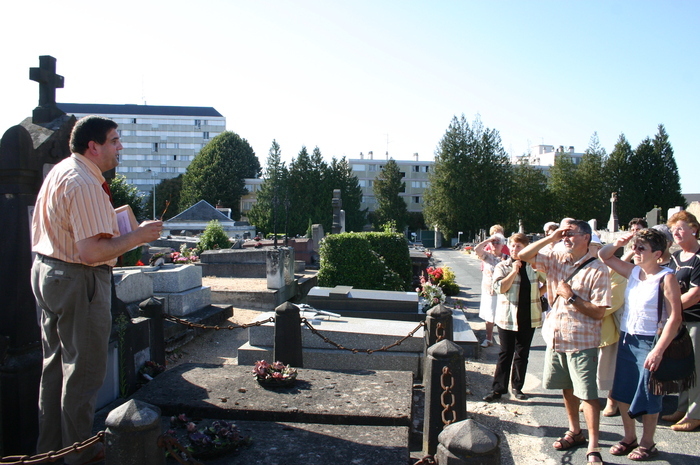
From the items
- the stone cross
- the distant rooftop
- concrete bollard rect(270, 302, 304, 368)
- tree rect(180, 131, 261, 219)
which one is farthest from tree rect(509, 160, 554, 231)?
the distant rooftop

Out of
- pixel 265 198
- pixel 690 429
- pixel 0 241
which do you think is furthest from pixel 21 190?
pixel 265 198

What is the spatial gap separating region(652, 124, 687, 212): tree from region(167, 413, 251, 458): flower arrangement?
48.6 m

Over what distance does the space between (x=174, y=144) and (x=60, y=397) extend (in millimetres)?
91864

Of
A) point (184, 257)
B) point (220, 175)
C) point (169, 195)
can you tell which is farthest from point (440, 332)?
point (169, 195)

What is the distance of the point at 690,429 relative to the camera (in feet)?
15.6

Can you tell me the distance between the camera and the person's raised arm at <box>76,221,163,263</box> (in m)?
2.87

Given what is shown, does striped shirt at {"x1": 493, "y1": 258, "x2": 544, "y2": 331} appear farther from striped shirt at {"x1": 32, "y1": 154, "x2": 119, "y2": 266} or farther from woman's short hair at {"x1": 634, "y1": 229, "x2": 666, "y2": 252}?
striped shirt at {"x1": 32, "y1": 154, "x2": 119, "y2": 266}

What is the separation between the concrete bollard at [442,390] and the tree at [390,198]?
203 ft

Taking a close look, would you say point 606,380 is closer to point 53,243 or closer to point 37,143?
point 53,243

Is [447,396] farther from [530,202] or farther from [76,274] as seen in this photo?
[530,202]

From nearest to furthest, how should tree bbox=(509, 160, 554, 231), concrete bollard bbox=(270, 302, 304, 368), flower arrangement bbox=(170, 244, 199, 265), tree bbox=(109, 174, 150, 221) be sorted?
concrete bollard bbox=(270, 302, 304, 368) < flower arrangement bbox=(170, 244, 199, 265) < tree bbox=(109, 174, 150, 221) < tree bbox=(509, 160, 554, 231)

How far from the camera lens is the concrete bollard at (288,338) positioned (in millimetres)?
5484

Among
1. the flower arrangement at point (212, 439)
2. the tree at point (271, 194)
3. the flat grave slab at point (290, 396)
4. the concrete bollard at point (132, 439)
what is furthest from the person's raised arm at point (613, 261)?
the tree at point (271, 194)

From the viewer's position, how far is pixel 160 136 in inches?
3531
